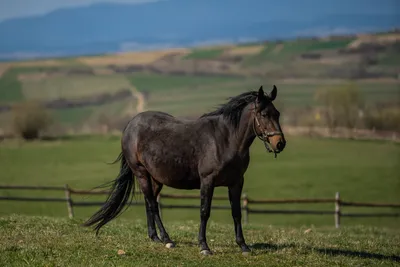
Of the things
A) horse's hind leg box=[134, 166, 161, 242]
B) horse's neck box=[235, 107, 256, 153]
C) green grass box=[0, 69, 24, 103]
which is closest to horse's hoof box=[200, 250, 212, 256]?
horse's hind leg box=[134, 166, 161, 242]

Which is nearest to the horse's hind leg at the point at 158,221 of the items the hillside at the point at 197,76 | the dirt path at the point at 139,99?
the hillside at the point at 197,76

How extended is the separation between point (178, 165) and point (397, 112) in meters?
69.3

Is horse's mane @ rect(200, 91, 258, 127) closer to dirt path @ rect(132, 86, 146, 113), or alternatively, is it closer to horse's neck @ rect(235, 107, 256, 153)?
horse's neck @ rect(235, 107, 256, 153)

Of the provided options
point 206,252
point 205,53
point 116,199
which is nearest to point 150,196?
point 116,199

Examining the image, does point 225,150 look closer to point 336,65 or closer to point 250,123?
point 250,123

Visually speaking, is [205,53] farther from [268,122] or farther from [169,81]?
[268,122]

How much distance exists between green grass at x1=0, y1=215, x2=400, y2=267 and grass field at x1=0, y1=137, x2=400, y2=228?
22.0 meters

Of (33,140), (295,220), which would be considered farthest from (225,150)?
(33,140)

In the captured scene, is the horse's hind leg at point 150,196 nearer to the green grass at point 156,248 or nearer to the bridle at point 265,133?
the green grass at point 156,248

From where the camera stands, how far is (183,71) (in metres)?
146

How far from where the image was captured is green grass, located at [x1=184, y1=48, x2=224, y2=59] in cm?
15738

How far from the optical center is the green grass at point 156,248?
35.6ft

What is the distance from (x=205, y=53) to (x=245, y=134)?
153488 mm

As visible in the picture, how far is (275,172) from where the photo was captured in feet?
180
